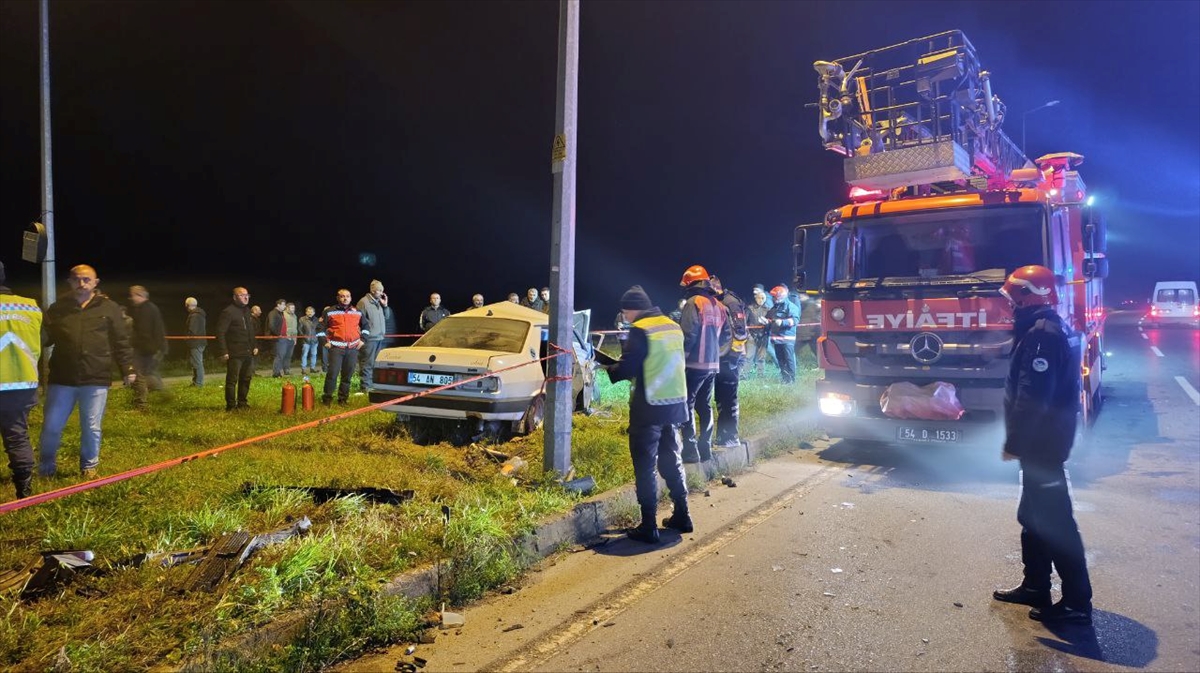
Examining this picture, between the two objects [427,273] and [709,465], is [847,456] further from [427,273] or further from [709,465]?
[427,273]

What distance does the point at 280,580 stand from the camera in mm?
3666

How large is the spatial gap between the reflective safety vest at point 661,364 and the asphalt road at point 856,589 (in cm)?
106

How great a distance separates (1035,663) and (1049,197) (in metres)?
5.43

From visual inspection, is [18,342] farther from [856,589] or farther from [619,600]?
[856,589]

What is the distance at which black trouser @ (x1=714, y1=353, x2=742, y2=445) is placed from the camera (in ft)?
25.5

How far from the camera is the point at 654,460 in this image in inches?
213

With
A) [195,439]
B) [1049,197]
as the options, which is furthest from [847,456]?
[195,439]

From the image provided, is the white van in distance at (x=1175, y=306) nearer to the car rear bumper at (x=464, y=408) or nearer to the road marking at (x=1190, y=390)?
the road marking at (x=1190, y=390)

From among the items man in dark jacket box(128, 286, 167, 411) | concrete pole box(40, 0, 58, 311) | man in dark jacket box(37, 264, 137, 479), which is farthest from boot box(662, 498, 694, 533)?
concrete pole box(40, 0, 58, 311)

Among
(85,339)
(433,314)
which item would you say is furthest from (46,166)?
(85,339)

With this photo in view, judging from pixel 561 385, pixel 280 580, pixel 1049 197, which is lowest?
pixel 280 580

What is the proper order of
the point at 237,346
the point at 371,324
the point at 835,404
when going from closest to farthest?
the point at 835,404
the point at 237,346
the point at 371,324

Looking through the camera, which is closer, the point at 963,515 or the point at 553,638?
the point at 553,638

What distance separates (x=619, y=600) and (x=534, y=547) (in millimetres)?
817
